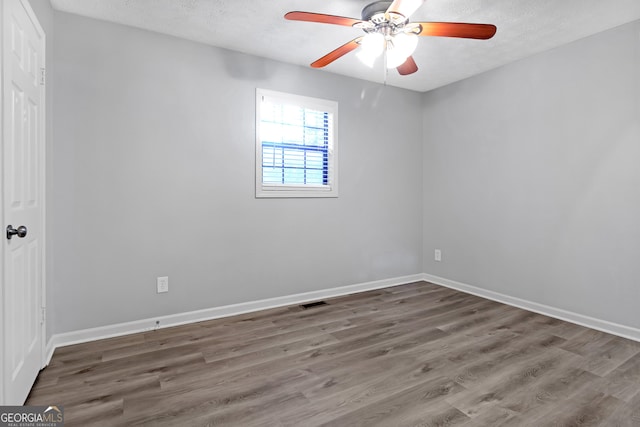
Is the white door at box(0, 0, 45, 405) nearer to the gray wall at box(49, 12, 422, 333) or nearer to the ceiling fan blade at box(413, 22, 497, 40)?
the gray wall at box(49, 12, 422, 333)

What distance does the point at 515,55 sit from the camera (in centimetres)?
330

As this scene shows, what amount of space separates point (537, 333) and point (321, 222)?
7.32 ft

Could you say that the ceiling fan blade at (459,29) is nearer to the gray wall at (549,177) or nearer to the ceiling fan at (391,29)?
the ceiling fan at (391,29)

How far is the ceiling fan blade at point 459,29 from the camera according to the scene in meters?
1.90

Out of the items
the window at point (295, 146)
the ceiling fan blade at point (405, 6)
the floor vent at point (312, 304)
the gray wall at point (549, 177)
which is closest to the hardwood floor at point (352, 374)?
the floor vent at point (312, 304)

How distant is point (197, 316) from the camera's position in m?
3.06

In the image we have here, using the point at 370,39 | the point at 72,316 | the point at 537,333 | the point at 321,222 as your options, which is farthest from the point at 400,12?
the point at 72,316

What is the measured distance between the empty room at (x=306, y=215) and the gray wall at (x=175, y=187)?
0.02 m

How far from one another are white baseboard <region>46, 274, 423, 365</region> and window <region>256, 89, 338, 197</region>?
110cm

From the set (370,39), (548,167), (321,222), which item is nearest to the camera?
(370,39)

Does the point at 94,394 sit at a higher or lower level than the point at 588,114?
lower

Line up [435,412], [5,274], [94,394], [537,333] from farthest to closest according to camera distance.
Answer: [537,333] < [94,394] < [435,412] < [5,274]

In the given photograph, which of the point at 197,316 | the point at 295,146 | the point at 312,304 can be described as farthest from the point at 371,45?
the point at 197,316

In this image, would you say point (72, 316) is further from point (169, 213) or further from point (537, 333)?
point (537, 333)
